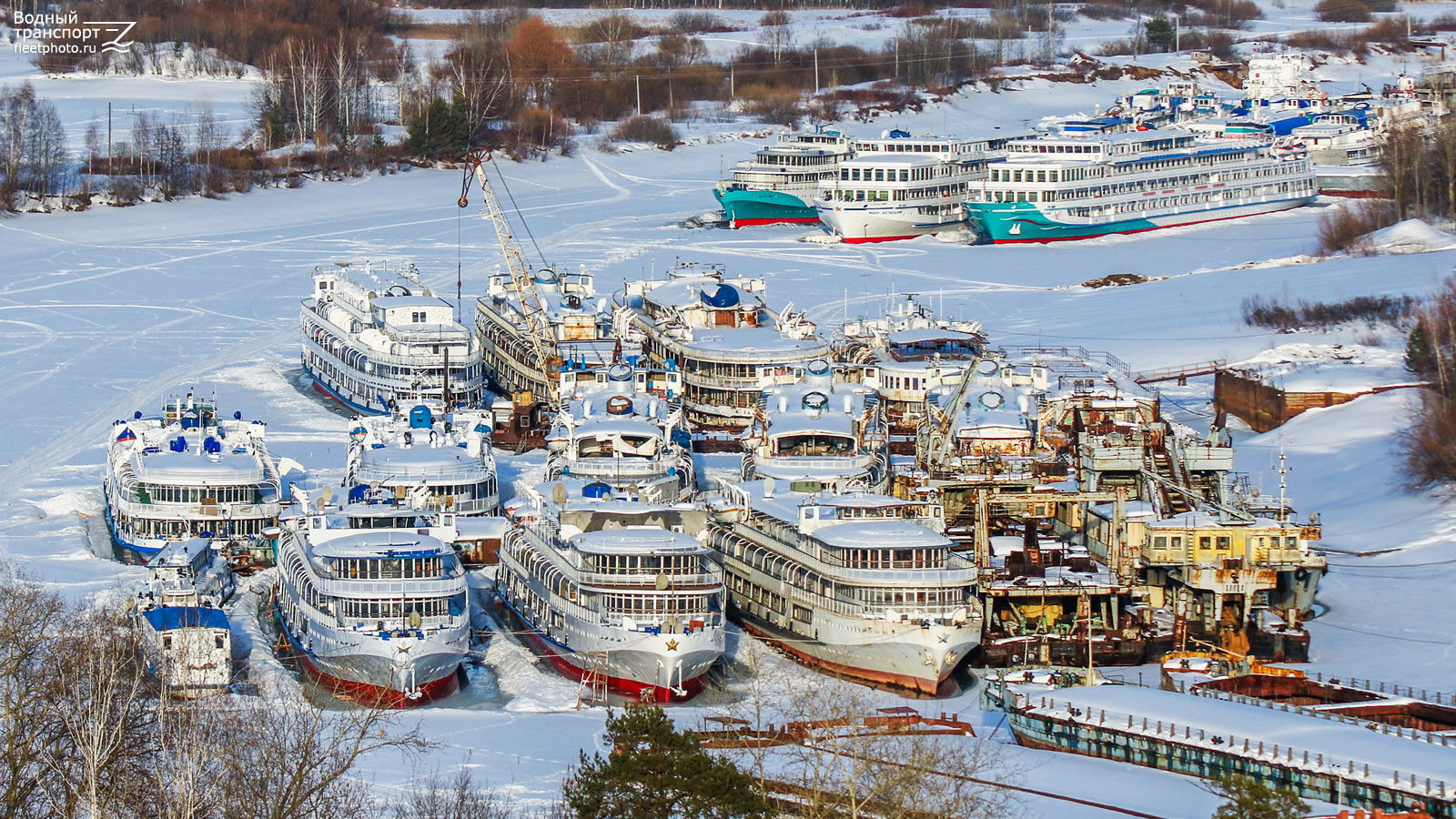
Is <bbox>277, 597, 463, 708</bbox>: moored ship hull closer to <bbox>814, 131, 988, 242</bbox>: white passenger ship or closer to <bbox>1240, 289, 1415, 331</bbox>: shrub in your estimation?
<bbox>1240, 289, 1415, 331</bbox>: shrub

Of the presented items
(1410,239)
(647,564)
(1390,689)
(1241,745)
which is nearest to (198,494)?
(647,564)

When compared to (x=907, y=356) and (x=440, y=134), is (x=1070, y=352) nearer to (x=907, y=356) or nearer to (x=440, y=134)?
(x=907, y=356)

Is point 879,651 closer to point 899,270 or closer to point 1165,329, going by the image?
point 1165,329

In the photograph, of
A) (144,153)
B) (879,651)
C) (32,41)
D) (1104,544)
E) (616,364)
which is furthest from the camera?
(32,41)

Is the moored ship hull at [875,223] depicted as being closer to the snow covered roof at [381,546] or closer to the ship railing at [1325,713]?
the snow covered roof at [381,546]

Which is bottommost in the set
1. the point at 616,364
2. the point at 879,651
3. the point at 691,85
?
the point at 879,651

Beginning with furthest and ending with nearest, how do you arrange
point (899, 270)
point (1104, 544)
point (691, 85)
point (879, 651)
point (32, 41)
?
point (691, 85) → point (32, 41) → point (899, 270) → point (1104, 544) → point (879, 651)

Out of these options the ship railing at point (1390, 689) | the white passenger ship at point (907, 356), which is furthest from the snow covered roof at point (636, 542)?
the white passenger ship at point (907, 356)

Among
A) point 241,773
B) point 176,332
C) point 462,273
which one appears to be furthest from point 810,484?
point 462,273
